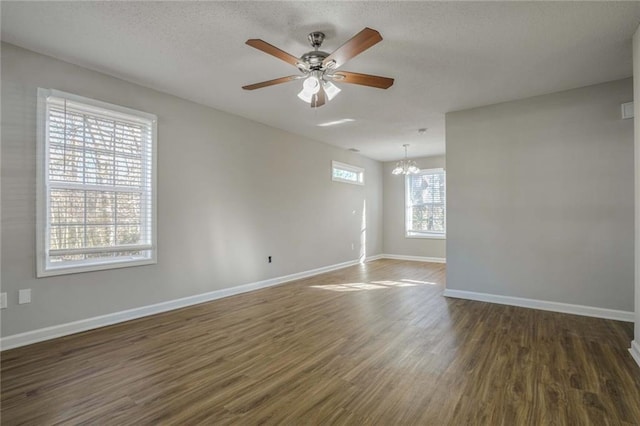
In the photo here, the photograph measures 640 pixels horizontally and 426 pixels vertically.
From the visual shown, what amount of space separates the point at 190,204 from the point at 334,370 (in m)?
2.91

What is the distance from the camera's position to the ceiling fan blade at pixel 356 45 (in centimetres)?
209

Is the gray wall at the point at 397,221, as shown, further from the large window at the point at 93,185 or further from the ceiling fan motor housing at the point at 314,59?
the large window at the point at 93,185

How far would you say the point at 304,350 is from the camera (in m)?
2.80

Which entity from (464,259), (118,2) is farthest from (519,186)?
(118,2)

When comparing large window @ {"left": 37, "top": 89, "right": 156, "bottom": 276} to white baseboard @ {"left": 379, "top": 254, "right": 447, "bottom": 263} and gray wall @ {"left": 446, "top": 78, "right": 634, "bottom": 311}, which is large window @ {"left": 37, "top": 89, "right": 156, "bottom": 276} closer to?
gray wall @ {"left": 446, "top": 78, "right": 634, "bottom": 311}

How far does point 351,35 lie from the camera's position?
2684 millimetres

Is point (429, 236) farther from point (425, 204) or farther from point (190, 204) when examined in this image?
point (190, 204)

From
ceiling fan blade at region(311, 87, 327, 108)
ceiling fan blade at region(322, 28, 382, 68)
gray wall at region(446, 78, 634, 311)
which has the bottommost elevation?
gray wall at region(446, 78, 634, 311)

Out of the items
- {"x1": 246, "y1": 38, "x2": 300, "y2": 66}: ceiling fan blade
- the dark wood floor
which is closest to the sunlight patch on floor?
the dark wood floor

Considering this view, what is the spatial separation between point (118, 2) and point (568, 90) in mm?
4808

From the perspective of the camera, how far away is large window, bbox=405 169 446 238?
8023mm

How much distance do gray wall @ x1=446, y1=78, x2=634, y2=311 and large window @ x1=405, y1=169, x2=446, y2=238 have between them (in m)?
3.45

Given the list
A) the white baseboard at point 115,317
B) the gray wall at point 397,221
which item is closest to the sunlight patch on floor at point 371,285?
the white baseboard at point 115,317

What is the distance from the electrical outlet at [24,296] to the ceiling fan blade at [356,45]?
3396 millimetres
